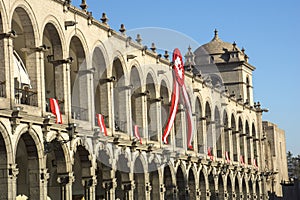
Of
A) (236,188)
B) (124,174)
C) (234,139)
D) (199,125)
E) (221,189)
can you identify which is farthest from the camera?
(234,139)

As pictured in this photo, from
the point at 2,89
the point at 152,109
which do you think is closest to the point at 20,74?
the point at 2,89

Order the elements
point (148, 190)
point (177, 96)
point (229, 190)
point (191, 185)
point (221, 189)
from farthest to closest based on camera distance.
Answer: point (229, 190) < point (221, 189) < point (191, 185) < point (177, 96) < point (148, 190)

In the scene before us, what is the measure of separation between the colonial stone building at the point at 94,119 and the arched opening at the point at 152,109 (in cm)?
7

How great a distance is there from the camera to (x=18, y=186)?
3972 centimetres

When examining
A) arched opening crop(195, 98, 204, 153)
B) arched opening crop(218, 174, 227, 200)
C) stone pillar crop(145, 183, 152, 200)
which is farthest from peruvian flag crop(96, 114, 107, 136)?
arched opening crop(218, 174, 227, 200)

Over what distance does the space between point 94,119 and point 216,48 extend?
45363 millimetres

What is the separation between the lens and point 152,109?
167ft

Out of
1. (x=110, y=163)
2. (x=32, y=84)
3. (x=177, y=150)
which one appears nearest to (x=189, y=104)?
(x=177, y=150)

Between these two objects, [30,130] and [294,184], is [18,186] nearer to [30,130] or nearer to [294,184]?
[30,130]

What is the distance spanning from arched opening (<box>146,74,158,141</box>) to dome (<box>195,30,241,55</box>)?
109ft

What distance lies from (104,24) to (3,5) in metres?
12.4

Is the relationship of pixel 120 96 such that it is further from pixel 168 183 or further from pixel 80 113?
pixel 168 183

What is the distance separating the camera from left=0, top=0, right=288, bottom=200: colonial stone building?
3300 cm

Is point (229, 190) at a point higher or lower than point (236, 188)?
lower
